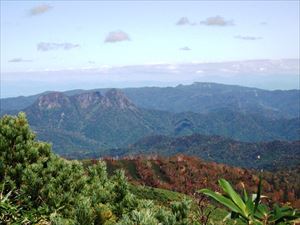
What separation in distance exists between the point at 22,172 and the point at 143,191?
132ft

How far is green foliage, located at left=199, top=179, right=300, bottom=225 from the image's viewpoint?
126 inches

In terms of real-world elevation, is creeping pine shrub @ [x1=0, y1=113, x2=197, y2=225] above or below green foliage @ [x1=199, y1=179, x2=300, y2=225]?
below

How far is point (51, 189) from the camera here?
791cm

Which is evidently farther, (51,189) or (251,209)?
(51,189)

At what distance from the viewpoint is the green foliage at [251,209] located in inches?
126

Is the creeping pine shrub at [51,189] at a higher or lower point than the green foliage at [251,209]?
lower

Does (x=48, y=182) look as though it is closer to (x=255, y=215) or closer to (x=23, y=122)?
(x=23, y=122)

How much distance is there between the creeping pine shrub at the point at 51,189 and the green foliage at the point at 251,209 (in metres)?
1.23

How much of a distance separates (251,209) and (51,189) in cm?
529

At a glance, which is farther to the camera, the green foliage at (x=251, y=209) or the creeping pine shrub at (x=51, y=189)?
the creeping pine shrub at (x=51, y=189)

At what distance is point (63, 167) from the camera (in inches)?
345

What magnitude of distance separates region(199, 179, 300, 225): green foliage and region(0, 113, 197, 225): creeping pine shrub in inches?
48.6

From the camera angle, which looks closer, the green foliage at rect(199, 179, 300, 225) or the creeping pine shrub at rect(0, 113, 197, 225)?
the green foliage at rect(199, 179, 300, 225)

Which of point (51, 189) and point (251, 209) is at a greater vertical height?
point (251, 209)
